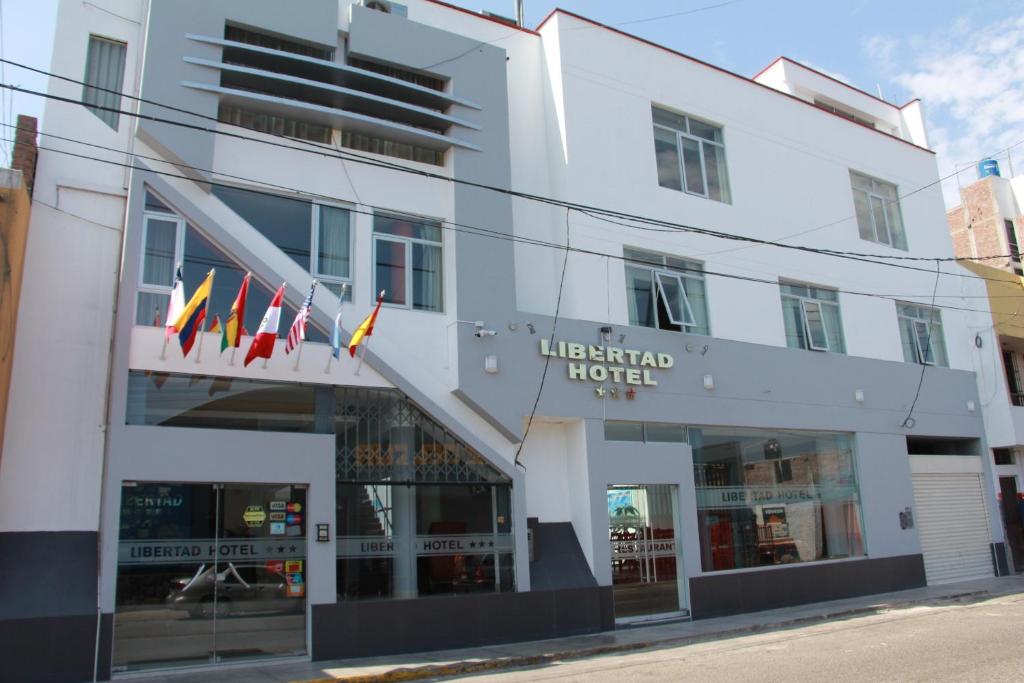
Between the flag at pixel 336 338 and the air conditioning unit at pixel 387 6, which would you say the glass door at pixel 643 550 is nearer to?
the flag at pixel 336 338

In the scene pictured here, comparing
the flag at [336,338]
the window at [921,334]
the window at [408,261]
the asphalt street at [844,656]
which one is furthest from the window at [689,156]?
the asphalt street at [844,656]

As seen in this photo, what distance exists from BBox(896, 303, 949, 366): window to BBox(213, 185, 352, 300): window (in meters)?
15.0

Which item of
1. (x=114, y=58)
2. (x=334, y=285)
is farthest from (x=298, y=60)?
(x=334, y=285)

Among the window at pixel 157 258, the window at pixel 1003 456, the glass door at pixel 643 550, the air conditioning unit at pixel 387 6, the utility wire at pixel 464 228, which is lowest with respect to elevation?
the glass door at pixel 643 550

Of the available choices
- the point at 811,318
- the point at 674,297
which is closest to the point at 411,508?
the point at 674,297

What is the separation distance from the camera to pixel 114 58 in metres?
12.9

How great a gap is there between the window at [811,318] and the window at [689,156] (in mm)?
2820

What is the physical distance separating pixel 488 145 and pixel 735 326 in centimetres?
681

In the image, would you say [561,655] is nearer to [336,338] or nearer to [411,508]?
[411,508]

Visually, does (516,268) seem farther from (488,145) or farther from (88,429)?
(88,429)

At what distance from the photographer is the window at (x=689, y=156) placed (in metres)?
18.3

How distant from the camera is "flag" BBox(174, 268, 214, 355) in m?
11.0

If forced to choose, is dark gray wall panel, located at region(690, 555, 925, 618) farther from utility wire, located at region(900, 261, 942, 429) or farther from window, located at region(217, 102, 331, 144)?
window, located at region(217, 102, 331, 144)

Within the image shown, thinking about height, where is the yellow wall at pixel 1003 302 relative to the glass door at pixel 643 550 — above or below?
above
